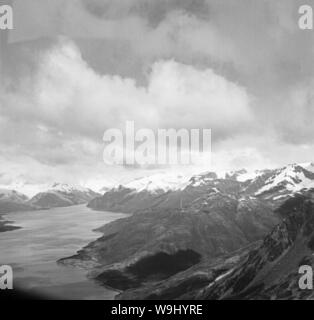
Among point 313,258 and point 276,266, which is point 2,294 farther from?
point 313,258

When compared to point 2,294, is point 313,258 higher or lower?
higher
